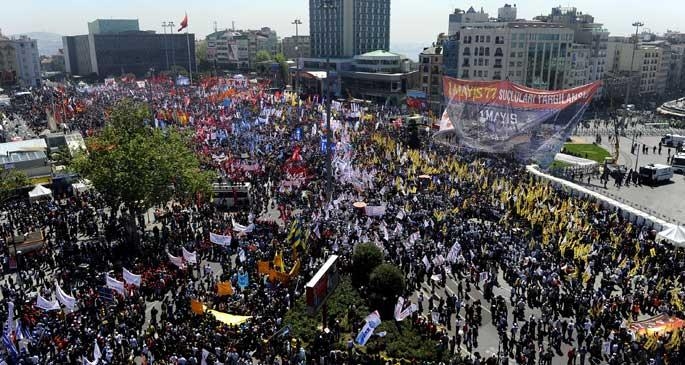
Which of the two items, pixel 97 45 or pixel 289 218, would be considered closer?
pixel 289 218

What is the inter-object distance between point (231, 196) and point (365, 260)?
15.2 m

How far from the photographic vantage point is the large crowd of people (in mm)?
19516

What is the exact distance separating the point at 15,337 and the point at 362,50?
108 meters

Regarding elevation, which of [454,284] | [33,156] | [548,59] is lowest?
[454,284]

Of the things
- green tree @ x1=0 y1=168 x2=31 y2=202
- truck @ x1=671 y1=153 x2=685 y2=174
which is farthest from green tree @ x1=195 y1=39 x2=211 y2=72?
truck @ x1=671 y1=153 x2=685 y2=174

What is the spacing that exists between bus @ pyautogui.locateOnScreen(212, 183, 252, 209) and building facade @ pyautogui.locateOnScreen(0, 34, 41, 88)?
3954 inches

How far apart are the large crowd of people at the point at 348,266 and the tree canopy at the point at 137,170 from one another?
2114 mm

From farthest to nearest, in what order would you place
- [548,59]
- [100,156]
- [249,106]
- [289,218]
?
1. [548,59]
2. [249,106]
3. [289,218]
4. [100,156]

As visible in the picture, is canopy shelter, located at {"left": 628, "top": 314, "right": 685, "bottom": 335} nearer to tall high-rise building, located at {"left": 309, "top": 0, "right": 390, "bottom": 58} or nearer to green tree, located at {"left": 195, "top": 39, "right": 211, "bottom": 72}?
tall high-rise building, located at {"left": 309, "top": 0, "right": 390, "bottom": 58}

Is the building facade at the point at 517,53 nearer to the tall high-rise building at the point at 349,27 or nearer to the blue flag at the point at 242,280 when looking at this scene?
the tall high-rise building at the point at 349,27

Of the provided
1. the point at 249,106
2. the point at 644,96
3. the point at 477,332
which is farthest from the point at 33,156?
the point at 644,96

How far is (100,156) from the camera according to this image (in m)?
30.0

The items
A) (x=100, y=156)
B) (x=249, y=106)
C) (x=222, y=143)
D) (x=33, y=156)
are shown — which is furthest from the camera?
(x=249, y=106)

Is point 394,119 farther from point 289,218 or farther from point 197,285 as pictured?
point 197,285
